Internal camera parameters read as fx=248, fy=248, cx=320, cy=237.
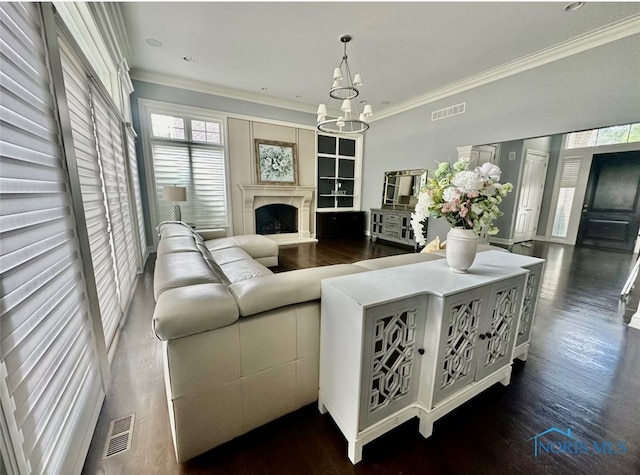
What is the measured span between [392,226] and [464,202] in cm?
473

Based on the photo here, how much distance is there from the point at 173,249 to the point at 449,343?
2.17 metres

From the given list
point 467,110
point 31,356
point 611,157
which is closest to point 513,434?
point 31,356

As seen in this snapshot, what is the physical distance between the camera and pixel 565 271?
4160 mm

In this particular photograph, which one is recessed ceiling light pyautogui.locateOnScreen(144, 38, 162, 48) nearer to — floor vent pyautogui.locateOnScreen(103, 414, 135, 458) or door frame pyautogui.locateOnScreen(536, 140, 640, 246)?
floor vent pyautogui.locateOnScreen(103, 414, 135, 458)

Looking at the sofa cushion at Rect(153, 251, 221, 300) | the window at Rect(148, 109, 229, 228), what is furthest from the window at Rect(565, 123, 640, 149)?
the window at Rect(148, 109, 229, 228)

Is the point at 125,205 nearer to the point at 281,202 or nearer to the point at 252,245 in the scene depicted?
the point at 252,245

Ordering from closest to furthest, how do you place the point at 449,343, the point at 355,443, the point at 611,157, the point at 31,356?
the point at 31,356 < the point at 355,443 < the point at 449,343 < the point at 611,157

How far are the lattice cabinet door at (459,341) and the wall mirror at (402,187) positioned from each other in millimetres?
4579

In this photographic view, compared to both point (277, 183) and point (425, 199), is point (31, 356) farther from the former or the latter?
point (277, 183)

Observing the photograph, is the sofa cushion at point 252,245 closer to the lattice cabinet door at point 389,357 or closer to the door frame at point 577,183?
the lattice cabinet door at point 389,357

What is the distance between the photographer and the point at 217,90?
4.94 meters

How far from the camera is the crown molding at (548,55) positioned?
112 inches

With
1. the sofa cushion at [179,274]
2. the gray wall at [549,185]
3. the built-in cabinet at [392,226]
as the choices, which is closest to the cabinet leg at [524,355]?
the sofa cushion at [179,274]

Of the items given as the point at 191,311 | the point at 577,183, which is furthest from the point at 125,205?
the point at 577,183
